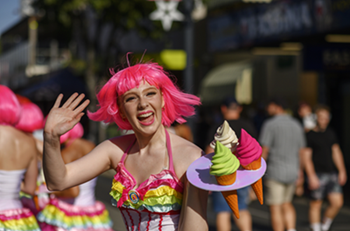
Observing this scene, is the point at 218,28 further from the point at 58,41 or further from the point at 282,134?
the point at 58,41

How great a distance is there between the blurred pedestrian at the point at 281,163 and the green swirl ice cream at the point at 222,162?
180 inches

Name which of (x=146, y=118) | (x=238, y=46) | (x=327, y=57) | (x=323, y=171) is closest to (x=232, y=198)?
(x=146, y=118)

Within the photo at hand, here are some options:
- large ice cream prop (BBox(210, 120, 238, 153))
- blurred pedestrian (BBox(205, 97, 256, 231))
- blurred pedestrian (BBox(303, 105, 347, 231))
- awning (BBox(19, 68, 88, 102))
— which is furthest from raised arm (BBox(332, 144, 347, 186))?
awning (BBox(19, 68, 88, 102))

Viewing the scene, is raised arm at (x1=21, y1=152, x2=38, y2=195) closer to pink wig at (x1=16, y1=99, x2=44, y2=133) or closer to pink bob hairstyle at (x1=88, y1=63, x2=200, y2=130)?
pink wig at (x1=16, y1=99, x2=44, y2=133)

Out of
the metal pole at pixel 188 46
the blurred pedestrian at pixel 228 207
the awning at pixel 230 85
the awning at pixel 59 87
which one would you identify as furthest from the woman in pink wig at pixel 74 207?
the awning at pixel 59 87

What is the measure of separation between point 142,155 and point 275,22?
9.99m

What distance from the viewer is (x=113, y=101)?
2.72 metres

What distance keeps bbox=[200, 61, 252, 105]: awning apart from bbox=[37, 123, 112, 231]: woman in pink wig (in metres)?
10.5

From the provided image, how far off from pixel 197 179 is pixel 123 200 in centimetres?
51

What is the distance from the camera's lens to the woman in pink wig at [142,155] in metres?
2.41

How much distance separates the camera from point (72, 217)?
517 centimetres

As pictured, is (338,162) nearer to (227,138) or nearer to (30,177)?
(30,177)

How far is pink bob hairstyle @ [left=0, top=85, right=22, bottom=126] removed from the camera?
4.02m

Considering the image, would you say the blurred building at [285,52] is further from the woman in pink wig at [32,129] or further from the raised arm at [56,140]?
the raised arm at [56,140]
